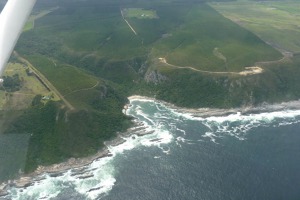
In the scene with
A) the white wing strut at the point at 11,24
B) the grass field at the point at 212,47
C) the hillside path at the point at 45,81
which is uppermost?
the white wing strut at the point at 11,24

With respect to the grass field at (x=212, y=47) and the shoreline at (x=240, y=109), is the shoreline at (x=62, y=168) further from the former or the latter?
the grass field at (x=212, y=47)

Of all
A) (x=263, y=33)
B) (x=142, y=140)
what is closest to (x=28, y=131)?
(x=142, y=140)

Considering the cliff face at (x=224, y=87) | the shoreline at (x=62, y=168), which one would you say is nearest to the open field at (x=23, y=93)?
the shoreline at (x=62, y=168)

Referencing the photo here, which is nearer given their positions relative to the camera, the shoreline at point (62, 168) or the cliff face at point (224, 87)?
the shoreline at point (62, 168)

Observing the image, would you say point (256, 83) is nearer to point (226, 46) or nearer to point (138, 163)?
point (226, 46)

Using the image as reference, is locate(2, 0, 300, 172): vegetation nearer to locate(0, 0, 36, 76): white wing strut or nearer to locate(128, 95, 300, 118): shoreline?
locate(128, 95, 300, 118): shoreline

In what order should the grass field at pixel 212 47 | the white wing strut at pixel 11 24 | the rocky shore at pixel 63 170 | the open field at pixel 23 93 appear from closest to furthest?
the white wing strut at pixel 11 24 → the rocky shore at pixel 63 170 → the open field at pixel 23 93 → the grass field at pixel 212 47

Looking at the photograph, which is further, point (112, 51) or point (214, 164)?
point (112, 51)
